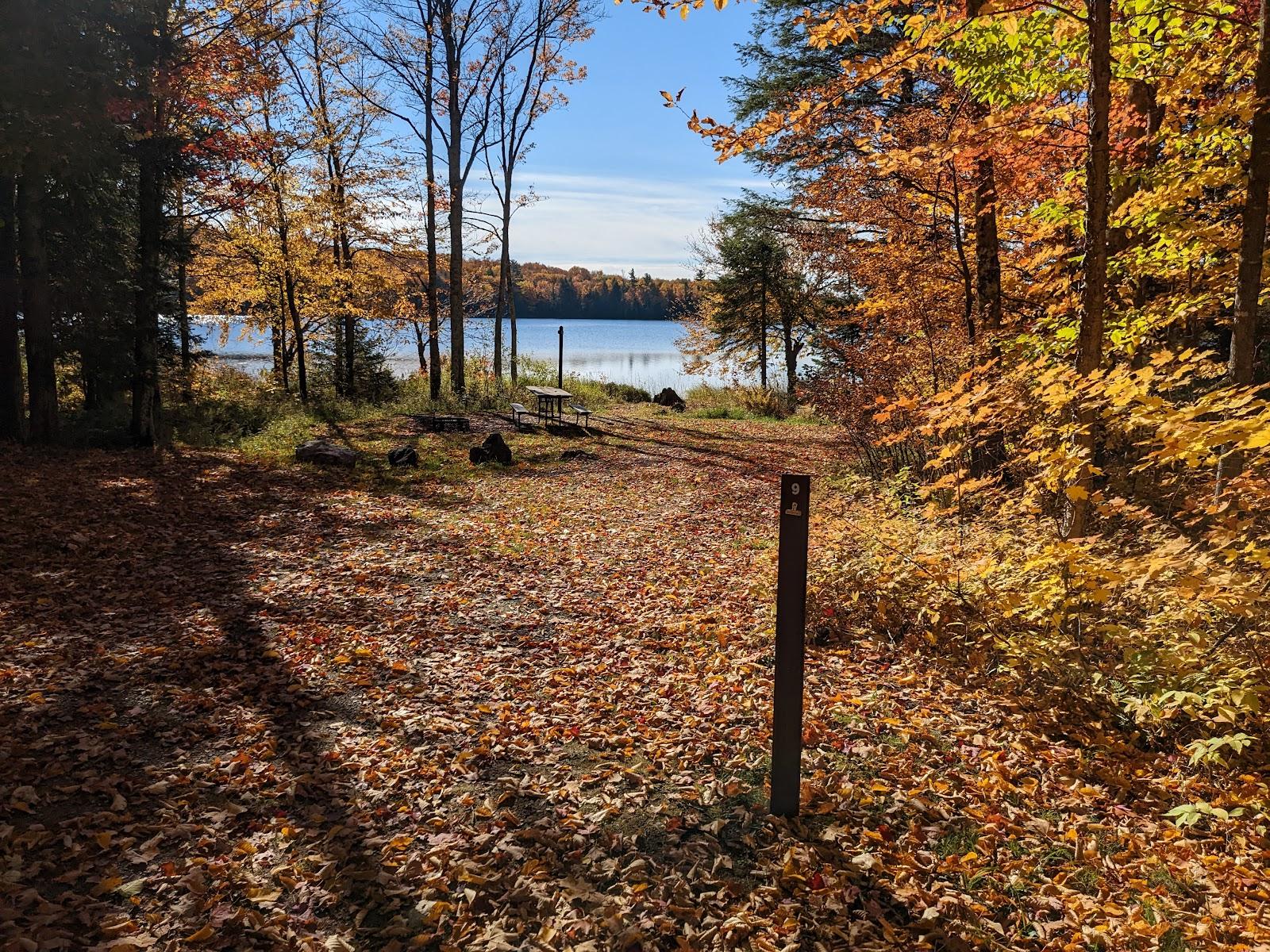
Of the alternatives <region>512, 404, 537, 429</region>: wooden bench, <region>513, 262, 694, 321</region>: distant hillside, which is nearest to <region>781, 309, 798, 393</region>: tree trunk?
<region>512, 404, 537, 429</region>: wooden bench

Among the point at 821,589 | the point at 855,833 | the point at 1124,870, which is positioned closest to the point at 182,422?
the point at 821,589

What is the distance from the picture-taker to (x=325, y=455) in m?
11.3

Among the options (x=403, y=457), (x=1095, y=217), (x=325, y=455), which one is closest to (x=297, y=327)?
(x=325, y=455)

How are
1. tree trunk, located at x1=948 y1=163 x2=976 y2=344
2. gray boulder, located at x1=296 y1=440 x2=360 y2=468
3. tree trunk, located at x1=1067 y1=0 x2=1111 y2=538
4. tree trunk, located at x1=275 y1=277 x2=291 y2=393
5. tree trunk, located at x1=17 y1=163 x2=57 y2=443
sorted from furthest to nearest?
tree trunk, located at x1=275 y1=277 x2=291 y2=393 → gray boulder, located at x1=296 y1=440 x2=360 y2=468 → tree trunk, located at x1=17 y1=163 x2=57 y2=443 → tree trunk, located at x1=948 y1=163 x2=976 y2=344 → tree trunk, located at x1=1067 y1=0 x2=1111 y2=538

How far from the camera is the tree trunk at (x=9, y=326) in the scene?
402 inches

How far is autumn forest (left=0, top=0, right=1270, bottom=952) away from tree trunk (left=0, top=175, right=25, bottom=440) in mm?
60

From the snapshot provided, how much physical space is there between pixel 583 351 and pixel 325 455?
4716 centimetres

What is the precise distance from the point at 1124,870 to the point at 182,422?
51.1 ft

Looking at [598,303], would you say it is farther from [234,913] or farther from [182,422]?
[234,913]

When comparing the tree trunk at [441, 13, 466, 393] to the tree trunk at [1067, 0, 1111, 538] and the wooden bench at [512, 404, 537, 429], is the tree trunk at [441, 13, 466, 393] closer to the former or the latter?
the wooden bench at [512, 404, 537, 429]

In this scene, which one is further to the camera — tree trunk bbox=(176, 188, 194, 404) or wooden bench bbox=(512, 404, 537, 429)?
wooden bench bbox=(512, 404, 537, 429)

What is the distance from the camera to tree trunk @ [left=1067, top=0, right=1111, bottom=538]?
441 cm

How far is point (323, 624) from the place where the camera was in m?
5.52

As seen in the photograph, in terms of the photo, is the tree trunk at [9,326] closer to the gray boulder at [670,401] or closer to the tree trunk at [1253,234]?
the tree trunk at [1253,234]
